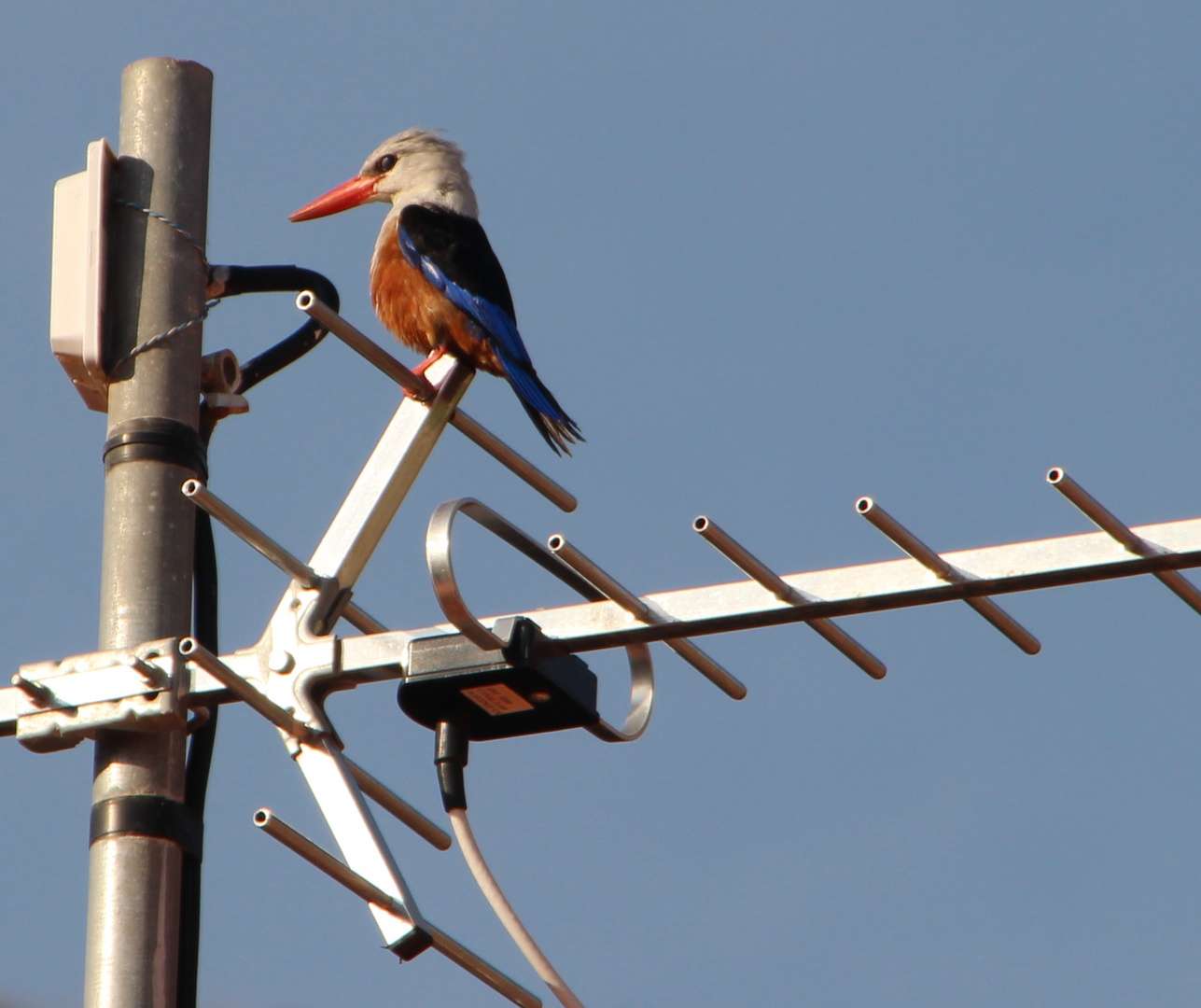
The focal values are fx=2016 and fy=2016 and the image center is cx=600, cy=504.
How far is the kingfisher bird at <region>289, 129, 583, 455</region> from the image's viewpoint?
18.4 feet

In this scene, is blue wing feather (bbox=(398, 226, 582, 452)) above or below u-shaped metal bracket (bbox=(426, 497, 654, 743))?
above

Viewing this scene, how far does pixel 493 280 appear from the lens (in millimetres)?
5910

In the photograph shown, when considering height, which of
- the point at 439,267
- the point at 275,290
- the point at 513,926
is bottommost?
the point at 513,926

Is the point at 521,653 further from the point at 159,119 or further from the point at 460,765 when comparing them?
the point at 159,119

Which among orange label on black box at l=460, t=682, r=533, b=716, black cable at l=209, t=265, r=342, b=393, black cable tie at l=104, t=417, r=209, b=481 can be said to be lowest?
orange label on black box at l=460, t=682, r=533, b=716

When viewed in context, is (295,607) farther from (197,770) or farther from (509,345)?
(509,345)

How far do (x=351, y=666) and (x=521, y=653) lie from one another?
31 centimetres

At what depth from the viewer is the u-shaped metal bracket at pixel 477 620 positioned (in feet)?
10.1

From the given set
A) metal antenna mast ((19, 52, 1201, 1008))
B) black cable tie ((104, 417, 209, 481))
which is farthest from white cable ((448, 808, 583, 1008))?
black cable tie ((104, 417, 209, 481))

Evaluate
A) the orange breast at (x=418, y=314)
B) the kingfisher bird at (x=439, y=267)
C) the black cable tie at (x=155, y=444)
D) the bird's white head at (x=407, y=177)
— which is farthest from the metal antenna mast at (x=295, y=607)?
the bird's white head at (x=407, y=177)

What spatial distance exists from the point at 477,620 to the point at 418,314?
278 centimetres

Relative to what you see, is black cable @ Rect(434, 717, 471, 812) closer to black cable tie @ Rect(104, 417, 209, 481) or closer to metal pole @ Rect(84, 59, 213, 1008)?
metal pole @ Rect(84, 59, 213, 1008)

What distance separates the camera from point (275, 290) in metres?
4.02

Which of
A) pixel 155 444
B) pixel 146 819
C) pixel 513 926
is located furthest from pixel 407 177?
pixel 513 926
